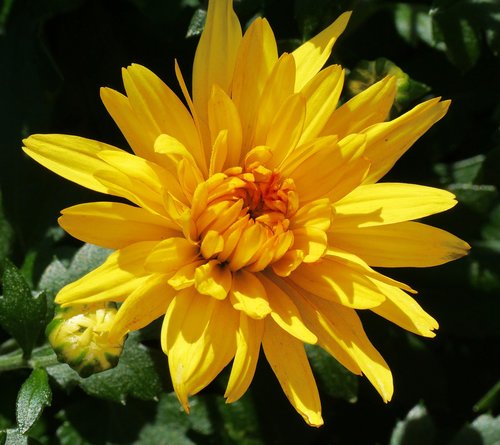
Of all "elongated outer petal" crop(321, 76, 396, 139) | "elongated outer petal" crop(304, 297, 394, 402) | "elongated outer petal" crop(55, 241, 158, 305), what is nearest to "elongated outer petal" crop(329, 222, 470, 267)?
"elongated outer petal" crop(304, 297, 394, 402)

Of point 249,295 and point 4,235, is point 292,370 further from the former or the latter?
point 4,235

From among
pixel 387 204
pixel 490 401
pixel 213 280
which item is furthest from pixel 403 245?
pixel 490 401

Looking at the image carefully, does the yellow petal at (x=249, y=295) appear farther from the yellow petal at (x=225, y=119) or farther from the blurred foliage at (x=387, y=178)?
the blurred foliage at (x=387, y=178)

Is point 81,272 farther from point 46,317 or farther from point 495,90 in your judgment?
point 495,90

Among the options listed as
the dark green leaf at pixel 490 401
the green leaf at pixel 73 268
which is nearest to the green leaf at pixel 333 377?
the dark green leaf at pixel 490 401

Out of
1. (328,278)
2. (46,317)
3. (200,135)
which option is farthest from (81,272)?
(328,278)

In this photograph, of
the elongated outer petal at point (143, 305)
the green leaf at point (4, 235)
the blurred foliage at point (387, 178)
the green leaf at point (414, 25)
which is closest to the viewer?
the elongated outer petal at point (143, 305)

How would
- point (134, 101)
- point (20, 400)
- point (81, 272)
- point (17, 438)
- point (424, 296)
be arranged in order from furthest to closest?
point (424, 296)
point (81, 272)
point (17, 438)
point (20, 400)
point (134, 101)
